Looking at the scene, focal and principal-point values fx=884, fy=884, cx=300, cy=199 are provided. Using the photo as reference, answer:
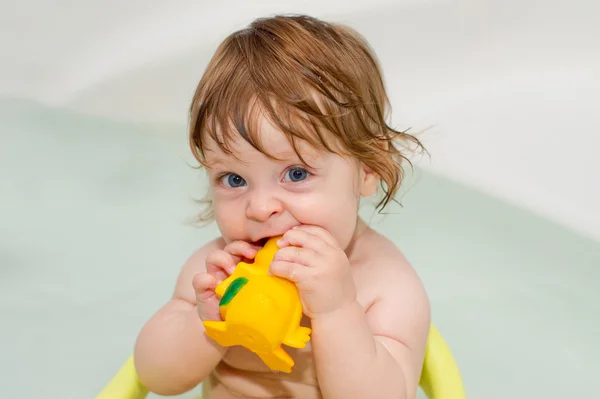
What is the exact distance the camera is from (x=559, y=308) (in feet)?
4.98

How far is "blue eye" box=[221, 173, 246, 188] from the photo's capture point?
0.94 meters

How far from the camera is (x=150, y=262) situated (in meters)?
1.64

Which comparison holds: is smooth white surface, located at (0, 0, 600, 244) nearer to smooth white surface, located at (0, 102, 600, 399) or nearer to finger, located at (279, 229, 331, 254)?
smooth white surface, located at (0, 102, 600, 399)

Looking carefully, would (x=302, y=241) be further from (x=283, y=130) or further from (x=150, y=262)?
(x=150, y=262)

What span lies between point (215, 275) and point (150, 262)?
0.72 metres

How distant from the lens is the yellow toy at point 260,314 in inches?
32.9

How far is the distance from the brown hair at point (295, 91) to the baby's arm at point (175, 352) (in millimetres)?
194

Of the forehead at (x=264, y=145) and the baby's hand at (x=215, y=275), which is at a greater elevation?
the forehead at (x=264, y=145)

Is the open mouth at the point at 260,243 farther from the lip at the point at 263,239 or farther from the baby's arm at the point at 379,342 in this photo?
the baby's arm at the point at 379,342

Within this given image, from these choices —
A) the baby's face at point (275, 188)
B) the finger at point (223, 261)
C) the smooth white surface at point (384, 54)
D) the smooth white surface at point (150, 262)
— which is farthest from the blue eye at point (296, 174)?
the smooth white surface at point (384, 54)

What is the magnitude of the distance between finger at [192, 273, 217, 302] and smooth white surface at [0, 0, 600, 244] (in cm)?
104

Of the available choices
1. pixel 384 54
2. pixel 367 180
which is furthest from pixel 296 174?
pixel 384 54

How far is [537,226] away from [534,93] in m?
0.39

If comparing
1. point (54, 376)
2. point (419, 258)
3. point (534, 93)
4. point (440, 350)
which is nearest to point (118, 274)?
point (54, 376)
